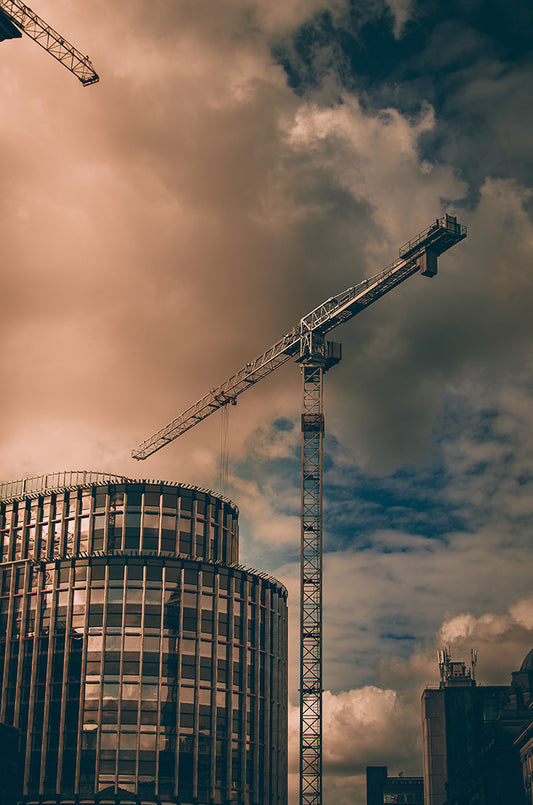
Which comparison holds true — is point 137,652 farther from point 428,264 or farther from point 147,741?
point 428,264

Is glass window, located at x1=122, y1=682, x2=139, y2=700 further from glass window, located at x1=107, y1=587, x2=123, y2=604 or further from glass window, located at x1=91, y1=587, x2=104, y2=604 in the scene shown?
glass window, located at x1=91, y1=587, x2=104, y2=604

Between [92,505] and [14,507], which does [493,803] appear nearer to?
[92,505]

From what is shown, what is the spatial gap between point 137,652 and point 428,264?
66983 millimetres

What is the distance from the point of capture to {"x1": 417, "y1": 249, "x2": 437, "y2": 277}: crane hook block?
14225 centimetres

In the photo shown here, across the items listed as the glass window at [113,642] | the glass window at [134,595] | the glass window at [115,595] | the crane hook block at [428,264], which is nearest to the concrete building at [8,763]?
the glass window at [113,642]

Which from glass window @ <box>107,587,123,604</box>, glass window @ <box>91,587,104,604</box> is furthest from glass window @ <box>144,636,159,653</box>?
glass window @ <box>91,587,104,604</box>

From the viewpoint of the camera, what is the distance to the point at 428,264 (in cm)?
14250

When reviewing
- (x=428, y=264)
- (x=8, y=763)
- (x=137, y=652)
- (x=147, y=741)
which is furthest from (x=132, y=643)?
(x=428, y=264)

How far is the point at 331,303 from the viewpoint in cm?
16738

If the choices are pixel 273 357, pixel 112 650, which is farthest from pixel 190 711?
pixel 273 357

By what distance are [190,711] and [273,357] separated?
191 feet

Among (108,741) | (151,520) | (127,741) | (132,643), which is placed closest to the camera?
(108,741)

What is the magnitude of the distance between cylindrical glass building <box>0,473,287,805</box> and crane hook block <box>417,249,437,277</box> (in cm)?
5164

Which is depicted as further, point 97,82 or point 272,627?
point 272,627
